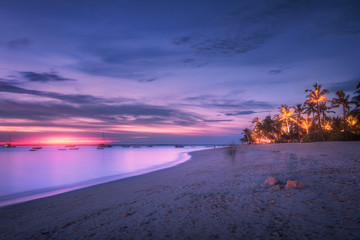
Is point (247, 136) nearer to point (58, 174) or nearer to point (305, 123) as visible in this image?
point (305, 123)

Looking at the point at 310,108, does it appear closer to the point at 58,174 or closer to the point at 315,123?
the point at 315,123

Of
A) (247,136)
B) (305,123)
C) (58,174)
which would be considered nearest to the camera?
(58,174)

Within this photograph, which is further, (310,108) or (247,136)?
(247,136)

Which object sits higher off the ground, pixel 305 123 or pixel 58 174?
pixel 305 123

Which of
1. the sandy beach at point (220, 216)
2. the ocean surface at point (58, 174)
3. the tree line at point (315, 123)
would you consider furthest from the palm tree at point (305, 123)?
Result: the sandy beach at point (220, 216)

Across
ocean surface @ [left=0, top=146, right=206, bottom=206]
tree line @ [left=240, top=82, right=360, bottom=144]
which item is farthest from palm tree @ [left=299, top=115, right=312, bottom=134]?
ocean surface @ [left=0, top=146, right=206, bottom=206]

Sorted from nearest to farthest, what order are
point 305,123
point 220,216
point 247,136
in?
point 220,216
point 305,123
point 247,136

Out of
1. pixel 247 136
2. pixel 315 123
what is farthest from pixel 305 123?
pixel 247 136

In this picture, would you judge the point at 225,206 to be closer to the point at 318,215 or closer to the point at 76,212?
the point at 318,215

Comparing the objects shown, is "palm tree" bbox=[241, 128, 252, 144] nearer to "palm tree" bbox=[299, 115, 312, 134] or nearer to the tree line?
the tree line

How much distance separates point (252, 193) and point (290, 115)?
67.9 m

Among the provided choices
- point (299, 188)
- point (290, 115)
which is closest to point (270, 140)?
point (290, 115)

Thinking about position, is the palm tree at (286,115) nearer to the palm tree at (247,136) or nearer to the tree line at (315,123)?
the tree line at (315,123)

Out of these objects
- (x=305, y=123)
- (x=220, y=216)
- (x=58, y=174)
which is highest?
(x=305, y=123)
